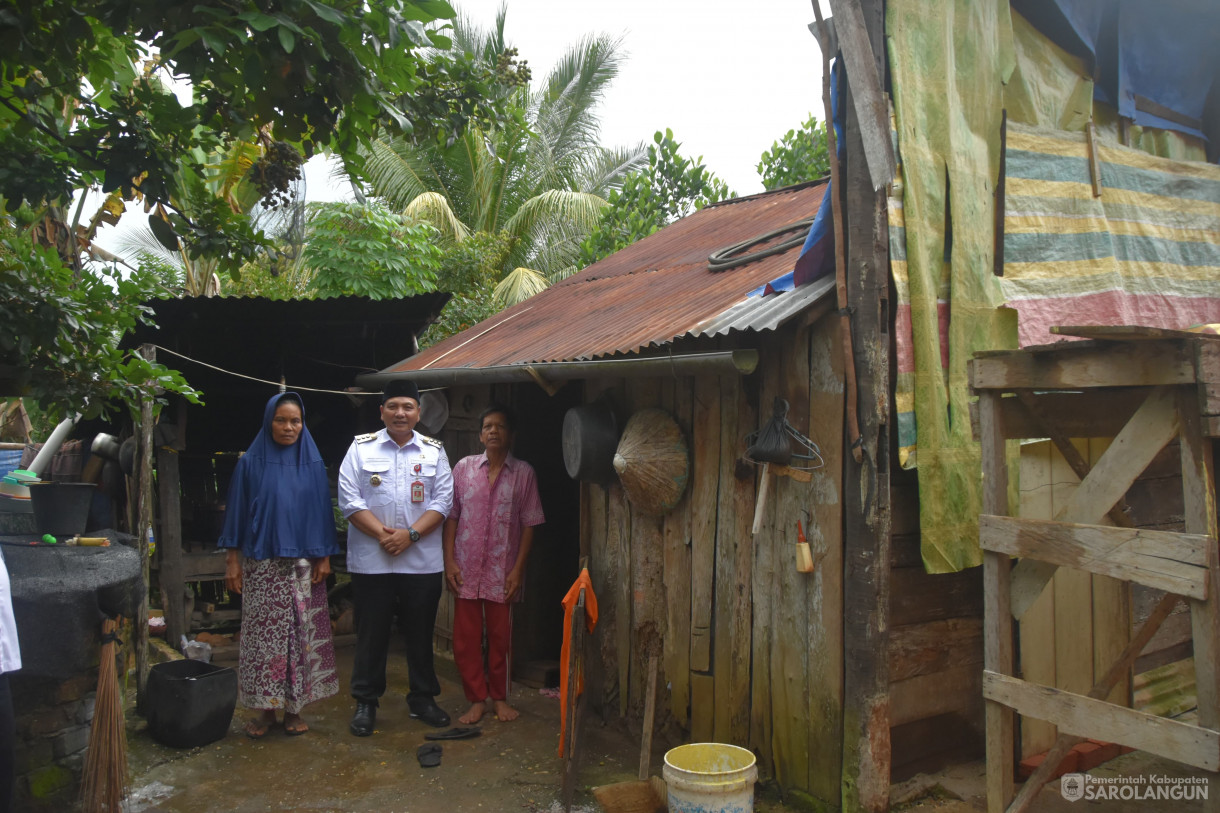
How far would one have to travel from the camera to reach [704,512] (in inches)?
190

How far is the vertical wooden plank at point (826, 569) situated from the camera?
4.08 m

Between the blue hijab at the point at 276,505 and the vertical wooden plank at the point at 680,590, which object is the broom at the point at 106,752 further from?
the vertical wooden plank at the point at 680,590

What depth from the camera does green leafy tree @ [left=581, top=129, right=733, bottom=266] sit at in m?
11.9

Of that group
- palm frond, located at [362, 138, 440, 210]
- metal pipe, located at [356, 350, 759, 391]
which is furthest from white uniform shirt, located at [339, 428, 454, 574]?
palm frond, located at [362, 138, 440, 210]

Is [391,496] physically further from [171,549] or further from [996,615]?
[996,615]

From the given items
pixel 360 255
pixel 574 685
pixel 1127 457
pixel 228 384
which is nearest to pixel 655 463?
pixel 574 685

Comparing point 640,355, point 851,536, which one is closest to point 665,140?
point 640,355

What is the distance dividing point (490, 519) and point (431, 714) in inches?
49.0

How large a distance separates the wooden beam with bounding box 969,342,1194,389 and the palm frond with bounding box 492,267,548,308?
1288 cm

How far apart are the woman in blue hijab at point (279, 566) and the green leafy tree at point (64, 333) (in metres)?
1.03

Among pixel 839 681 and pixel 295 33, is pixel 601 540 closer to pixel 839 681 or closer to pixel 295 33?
pixel 839 681

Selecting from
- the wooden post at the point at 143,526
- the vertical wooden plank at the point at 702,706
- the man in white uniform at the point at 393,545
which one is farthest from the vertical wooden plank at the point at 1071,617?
the wooden post at the point at 143,526

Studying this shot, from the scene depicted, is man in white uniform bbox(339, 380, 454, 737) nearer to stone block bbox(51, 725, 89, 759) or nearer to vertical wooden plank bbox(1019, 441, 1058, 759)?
stone block bbox(51, 725, 89, 759)

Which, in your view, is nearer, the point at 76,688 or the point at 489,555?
the point at 76,688
